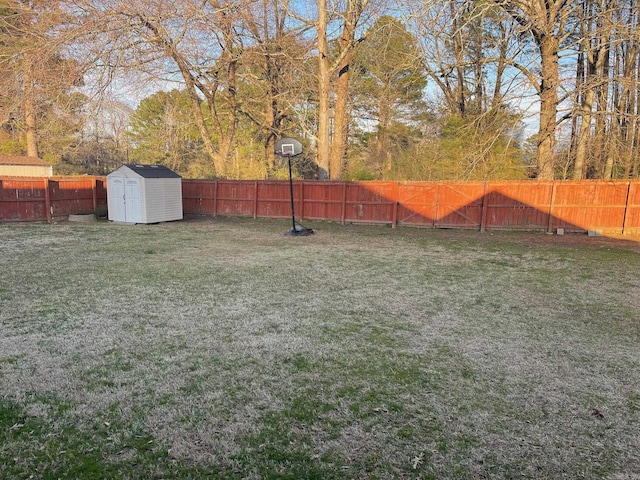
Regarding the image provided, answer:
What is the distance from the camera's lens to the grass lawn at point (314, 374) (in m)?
2.07

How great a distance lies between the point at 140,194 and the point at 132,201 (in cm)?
40

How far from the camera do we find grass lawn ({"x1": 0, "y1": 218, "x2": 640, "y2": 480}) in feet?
6.78

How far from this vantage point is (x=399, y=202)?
13.1m

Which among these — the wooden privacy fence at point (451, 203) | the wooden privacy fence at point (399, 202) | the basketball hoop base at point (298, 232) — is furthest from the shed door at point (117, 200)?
the basketball hoop base at point (298, 232)

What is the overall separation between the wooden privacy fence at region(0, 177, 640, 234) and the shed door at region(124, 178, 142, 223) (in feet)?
8.24

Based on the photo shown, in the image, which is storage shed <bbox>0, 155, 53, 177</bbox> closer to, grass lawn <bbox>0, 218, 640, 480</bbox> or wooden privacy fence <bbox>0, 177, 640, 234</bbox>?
wooden privacy fence <bbox>0, 177, 640, 234</bbox>

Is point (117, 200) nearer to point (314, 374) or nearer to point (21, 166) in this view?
point (314, 374)

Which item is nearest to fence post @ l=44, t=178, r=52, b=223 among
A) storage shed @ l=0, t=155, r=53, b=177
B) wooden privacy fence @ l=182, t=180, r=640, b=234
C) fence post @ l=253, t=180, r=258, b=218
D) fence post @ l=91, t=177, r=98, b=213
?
fence post @ l=91, t=177, r=98, b=213

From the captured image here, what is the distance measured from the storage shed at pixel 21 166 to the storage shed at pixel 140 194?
14109 millimetres

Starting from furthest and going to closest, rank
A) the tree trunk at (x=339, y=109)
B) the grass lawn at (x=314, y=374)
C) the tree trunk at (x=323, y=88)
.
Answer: the tree trunk at (x=339, y=109) < the tree trunk at (x=323, y=88) < the grass lawn at (x=314, y=374)

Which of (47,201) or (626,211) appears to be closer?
(626,211)

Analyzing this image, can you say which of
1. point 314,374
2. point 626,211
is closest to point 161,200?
point 314,374

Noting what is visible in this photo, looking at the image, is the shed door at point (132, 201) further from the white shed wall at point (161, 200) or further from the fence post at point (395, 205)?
the fence post at point (395, 205)

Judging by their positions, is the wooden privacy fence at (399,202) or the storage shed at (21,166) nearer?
the wooden privacy fence at (399,202)
